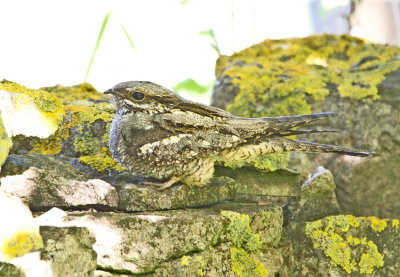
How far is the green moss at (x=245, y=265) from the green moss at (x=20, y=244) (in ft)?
3.83

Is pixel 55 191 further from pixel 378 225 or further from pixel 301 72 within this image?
pixel 301 72

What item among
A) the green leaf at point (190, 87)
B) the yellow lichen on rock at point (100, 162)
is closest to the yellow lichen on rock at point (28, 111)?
the yellow lichen on rock at point (100, 162)

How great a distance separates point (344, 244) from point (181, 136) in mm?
1379

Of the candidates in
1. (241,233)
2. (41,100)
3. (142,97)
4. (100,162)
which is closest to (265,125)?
(241,233)

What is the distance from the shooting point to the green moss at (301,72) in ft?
12.0

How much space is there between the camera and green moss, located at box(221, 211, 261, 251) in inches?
95.9

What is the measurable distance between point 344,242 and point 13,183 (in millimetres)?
2169

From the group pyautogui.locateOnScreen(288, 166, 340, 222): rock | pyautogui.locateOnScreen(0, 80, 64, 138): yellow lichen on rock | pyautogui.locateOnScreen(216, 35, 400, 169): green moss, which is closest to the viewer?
pyautogui.locateOnScreen(0, 80, 64, 138): yellow lichen on rock

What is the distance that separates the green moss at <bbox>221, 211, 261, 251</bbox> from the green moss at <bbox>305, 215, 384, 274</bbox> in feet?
1.63

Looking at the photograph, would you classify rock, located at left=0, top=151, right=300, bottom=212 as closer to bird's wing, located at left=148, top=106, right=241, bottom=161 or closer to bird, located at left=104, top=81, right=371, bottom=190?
bird, located at left=104, top=81, right=371, bottom=190

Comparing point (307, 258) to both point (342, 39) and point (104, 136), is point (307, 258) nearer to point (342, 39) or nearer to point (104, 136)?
point (104, 136)

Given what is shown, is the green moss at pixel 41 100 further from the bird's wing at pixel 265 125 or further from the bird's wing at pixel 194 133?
the bird's wing at pixel 265 125

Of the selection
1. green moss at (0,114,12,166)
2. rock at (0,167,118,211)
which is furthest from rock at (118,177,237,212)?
green moss at (0,114,12,166)

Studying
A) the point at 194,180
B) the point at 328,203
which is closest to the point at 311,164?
the point at 328,203
